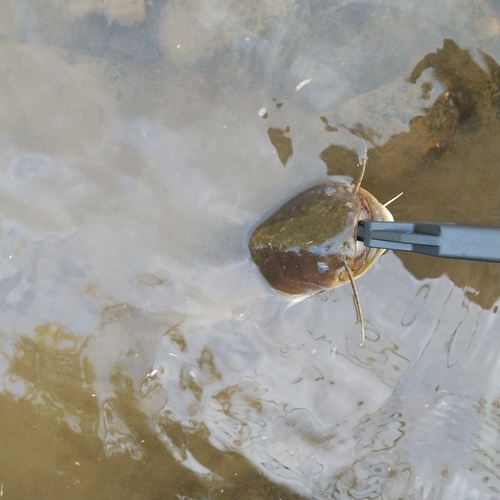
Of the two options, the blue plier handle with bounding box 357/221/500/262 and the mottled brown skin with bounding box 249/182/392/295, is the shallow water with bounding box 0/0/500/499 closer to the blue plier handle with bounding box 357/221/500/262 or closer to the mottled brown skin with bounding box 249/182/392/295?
the mottled brown skin with bounding box 249/182/392/295

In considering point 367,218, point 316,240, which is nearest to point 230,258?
point 316,240

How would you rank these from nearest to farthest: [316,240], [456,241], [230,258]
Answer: [456,241]
[316,240]
[230,258]

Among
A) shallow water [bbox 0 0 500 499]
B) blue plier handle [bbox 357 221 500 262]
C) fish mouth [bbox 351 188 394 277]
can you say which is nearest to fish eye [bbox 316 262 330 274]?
fish mouth [bbox 351 188 394 277]

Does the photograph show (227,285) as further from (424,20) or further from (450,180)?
(424,20)

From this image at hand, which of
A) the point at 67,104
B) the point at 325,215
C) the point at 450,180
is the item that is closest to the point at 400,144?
the point at 450,180

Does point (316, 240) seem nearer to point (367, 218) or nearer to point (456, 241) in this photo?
point (367, 218)

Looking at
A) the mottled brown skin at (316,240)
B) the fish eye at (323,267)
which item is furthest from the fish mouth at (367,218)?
the fish eye at (323,267)

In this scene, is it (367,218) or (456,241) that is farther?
(367,218)
